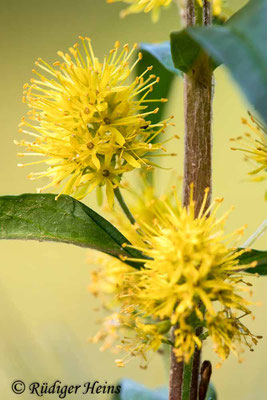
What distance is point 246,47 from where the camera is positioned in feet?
2.58

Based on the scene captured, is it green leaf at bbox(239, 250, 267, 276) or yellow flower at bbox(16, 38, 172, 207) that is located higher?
yellow flower at bbox(16, 38, 172, 207)

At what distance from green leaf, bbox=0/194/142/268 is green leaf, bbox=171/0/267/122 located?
36cm

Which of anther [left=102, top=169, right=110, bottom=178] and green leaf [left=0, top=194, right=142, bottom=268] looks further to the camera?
anther [left=102, top=169, right=110, bottom=178]

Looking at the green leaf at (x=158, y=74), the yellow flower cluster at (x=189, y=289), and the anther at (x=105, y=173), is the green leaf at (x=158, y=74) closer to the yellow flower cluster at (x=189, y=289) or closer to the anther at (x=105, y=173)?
the anther at (x=105, y=173)

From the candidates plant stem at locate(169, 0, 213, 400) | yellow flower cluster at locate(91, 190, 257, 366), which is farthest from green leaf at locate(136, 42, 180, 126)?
yellow flower cluster at locate(91, 190, 257, 366)

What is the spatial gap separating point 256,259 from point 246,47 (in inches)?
16.1

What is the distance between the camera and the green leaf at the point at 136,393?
1460 millimetres

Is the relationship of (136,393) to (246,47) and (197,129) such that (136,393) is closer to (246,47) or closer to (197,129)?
(197,129)

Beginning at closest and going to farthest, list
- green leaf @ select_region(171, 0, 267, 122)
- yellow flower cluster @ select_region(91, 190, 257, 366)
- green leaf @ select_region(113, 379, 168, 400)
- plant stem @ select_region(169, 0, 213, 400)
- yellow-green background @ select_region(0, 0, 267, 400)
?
green leaf @ select_region(171, 0, 267, 122) < yellow flower cluster @ select_region(91, 190, 257, 366) < plant stem @ select_region(169, 0, 213, 400) < green leaf @ select_region(113, 379, 168, 400) < yellow-green background @ select_region(0, 0, 267, 400)

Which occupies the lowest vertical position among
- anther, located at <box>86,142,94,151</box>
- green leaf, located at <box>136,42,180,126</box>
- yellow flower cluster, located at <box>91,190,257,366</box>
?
yellow flower cluster, located at <box>91,190,257,366</box>

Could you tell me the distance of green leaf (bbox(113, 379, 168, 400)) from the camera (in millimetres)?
1460

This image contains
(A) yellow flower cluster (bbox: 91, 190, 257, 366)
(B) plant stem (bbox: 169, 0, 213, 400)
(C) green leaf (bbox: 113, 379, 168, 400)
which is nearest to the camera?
(A) yellow flower cluster (bbox: 91, 190, 257, 366)

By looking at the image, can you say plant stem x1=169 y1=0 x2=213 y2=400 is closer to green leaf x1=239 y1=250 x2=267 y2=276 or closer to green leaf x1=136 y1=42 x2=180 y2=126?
green leaf x1=239 y1=250 x2=267 y2=276

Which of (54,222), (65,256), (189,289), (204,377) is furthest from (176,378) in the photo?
(65,256)
